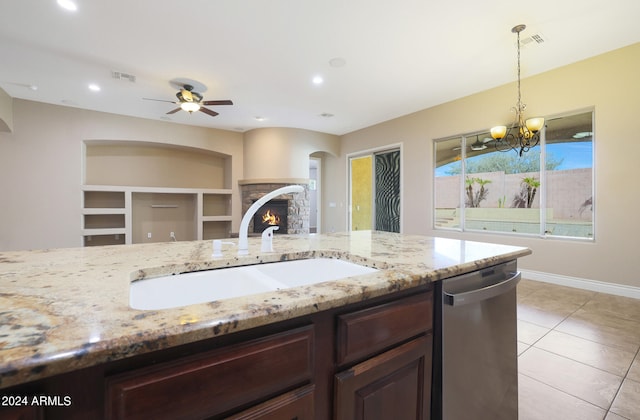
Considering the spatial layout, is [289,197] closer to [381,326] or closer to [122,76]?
[122,76]

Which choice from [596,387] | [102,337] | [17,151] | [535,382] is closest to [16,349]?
[102,337]

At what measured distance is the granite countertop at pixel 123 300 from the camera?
0.46m

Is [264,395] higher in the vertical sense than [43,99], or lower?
lower

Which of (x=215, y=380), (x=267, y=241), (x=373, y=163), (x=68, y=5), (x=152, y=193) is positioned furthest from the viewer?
(x=373, y=163)

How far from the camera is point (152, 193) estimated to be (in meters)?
6.11

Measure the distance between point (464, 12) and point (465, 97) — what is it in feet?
7.53

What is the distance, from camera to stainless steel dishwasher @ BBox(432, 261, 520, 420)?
3.36 feet

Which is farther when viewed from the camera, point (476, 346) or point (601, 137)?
point (601, 137)

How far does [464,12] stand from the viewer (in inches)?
103

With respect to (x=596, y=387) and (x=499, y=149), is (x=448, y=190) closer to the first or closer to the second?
(x=499, y=149)

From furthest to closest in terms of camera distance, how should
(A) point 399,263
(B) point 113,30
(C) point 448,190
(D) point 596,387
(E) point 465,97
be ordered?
1. (C) point 448,190
2. (E) point 465,97
3. (B) point 113,30
4. (D) point 596,387
5. (A) point 399,263

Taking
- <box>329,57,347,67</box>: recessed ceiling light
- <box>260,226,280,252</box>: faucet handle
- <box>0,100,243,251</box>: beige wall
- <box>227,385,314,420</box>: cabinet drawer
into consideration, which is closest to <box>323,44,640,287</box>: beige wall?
<box>329,57,347,67</box>: recessed ceiling light

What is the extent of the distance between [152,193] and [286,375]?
6.58m

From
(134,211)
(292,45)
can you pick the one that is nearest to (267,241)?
(292,45)
